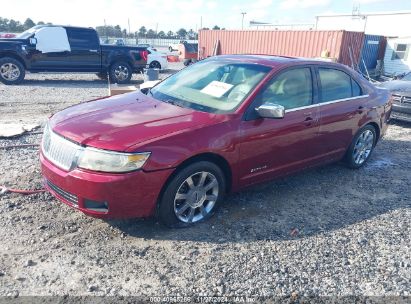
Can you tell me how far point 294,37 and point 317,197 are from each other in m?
16.4

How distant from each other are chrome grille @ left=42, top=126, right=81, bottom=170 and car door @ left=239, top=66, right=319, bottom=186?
1586mm

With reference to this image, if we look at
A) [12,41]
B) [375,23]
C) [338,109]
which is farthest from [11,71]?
[375,23]

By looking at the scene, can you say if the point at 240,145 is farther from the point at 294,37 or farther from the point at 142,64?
the point at 294,37

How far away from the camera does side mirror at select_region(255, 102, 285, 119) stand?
355cm

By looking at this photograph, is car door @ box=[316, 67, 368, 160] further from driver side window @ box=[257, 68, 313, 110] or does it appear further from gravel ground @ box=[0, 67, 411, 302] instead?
gravel ground @ box=[0, 67, 411, 302]

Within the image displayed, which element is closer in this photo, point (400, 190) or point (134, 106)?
point (134, 106)

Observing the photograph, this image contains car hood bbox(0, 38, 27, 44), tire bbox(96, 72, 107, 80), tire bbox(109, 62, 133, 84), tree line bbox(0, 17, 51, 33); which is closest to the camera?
car hood bbox(0, 38, 27, 44)

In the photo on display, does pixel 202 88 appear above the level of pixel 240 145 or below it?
above

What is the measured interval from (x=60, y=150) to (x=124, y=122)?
61 cm

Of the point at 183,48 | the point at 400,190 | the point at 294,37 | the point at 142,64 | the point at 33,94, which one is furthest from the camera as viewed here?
the point at 183,48

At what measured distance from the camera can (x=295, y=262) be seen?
316 cm

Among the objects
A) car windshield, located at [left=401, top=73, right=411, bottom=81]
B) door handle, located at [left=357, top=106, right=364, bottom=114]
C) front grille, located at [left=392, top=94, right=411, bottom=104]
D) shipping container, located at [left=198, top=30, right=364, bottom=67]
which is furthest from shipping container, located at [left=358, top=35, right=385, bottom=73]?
door handle, located at [left=357, top=106, right=364, bottom=114]

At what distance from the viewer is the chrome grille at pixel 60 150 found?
10.2ft

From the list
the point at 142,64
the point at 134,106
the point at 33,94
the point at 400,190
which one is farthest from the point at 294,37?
the point at 134,106
